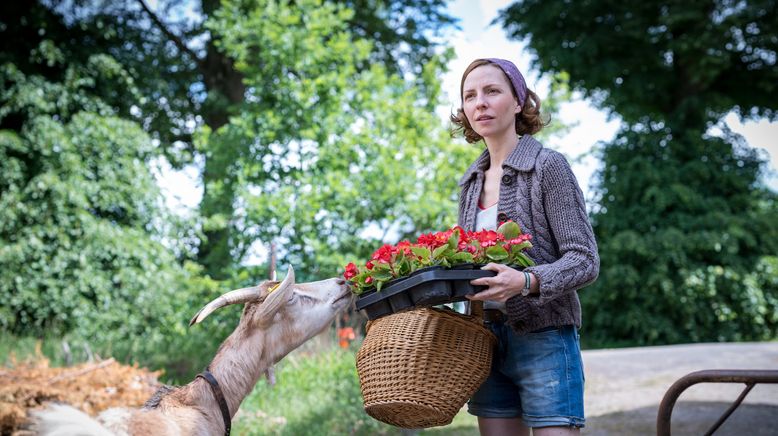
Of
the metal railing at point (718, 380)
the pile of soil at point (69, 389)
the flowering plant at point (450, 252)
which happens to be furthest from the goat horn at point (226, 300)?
the pile of soil at point (69, 389)

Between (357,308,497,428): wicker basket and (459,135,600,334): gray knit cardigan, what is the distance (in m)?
0.18

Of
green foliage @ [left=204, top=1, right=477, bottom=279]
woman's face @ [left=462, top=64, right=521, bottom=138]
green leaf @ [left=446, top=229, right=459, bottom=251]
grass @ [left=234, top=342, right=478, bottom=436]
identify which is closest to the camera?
green leaf @ [left=446, top=229, right=459, bottom=251]

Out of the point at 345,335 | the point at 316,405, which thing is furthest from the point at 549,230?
the point at 345,335

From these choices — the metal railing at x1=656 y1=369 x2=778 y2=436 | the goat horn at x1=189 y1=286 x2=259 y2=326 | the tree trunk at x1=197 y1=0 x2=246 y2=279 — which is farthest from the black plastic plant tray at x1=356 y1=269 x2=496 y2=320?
the tree trunk at x1=197 y1=0 x2=246 y2=279

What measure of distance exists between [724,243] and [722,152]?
2.12 m

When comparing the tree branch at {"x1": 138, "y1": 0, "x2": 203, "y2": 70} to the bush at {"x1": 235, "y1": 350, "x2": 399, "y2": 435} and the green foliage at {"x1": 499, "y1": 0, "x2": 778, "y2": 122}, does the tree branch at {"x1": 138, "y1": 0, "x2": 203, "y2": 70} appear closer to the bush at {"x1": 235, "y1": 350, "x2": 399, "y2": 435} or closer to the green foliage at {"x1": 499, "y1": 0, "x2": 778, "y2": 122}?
the green foliage at {"x1": 499, "y1": 0, "x2": 778, "y2": 122}

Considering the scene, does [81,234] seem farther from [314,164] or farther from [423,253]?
[423,253]

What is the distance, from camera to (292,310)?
3.08 meters

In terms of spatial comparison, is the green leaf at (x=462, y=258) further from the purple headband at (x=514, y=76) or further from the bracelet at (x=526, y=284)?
the purple headband at (x=514, y=76)

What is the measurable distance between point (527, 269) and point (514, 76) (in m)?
0.75

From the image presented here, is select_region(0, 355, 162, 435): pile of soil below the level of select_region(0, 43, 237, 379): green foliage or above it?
below

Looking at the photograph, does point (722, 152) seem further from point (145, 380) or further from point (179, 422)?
point (179, 422)

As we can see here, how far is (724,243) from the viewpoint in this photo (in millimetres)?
12664

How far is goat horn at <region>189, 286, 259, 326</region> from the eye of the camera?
8.84 feet
